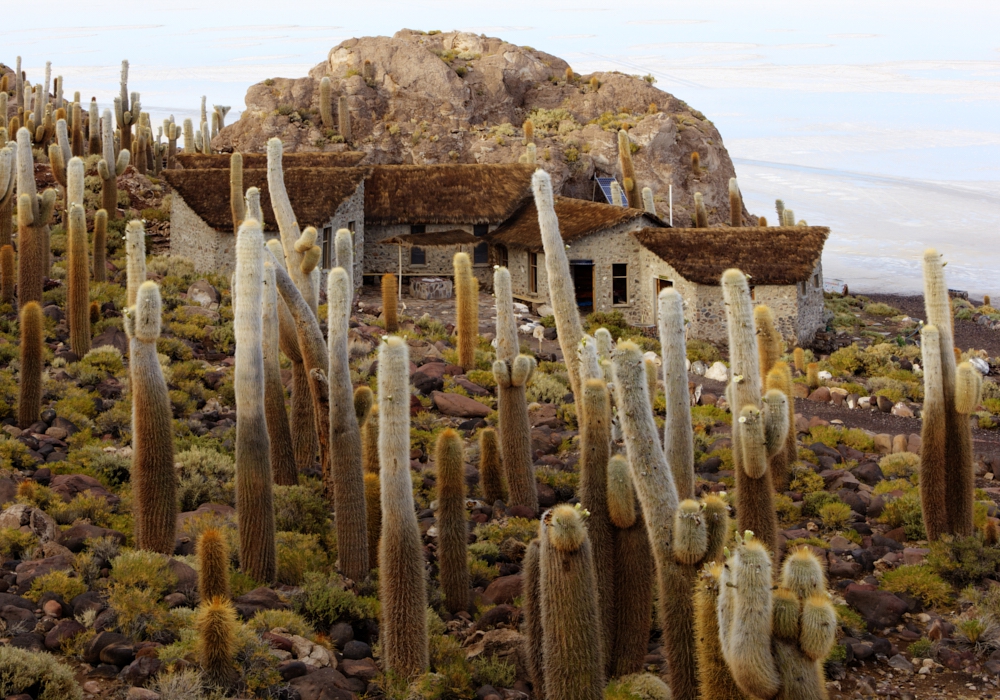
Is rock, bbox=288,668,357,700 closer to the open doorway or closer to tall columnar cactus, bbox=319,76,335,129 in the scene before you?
the open doorway

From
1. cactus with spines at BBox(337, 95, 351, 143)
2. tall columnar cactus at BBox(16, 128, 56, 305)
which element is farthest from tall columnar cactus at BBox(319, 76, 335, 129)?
tall columnar cactus at BBox(16, 128, 56, 305)

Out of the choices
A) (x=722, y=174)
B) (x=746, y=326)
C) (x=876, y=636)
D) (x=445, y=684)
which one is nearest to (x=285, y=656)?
(x=445, y=684)

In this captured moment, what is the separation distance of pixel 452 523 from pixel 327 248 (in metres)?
19.3

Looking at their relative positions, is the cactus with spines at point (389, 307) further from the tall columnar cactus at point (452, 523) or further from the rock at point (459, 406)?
the tall columnar cactus at point (452, 523)

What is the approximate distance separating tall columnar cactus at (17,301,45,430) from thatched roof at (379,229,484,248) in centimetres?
1850

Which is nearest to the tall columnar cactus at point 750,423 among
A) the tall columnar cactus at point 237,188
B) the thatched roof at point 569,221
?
the tall columnar cactus at point 237,188

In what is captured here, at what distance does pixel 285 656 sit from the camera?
9008 mm

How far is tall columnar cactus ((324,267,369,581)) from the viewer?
11617 mm

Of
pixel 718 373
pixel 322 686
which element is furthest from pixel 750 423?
pixel 718 373

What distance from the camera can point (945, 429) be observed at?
13344 mm

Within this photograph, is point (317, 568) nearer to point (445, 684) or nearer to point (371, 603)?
point (371, 603)

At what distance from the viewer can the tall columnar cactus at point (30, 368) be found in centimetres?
1498

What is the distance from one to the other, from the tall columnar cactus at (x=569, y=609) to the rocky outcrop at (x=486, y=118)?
37.1 meters

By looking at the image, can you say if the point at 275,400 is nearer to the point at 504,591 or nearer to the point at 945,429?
the point at 504,591
